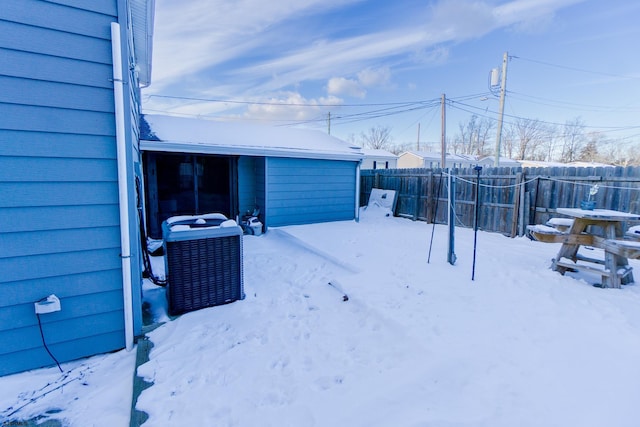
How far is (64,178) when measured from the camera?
2111 millimetres

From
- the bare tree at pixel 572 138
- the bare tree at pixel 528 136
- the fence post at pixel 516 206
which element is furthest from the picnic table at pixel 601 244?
the bare tree at pixel 572 138

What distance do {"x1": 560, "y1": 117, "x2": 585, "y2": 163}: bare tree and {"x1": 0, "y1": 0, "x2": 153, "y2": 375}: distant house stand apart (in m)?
40.6

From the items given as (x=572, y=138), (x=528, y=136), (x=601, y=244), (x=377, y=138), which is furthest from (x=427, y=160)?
(x=601, y=244)

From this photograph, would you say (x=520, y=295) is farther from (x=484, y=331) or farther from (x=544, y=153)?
(x=544, y=153)

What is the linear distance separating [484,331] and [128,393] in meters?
2.82

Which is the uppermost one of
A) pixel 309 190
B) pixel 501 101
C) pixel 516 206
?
pixel 501 101

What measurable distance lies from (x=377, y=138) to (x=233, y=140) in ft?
113

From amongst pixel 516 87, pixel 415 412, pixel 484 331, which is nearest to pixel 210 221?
pixel 415 412

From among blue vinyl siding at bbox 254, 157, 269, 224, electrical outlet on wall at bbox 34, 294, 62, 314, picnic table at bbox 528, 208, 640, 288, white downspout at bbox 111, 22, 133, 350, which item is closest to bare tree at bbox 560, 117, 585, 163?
picnic table at bbox 528, 208, 640, 288

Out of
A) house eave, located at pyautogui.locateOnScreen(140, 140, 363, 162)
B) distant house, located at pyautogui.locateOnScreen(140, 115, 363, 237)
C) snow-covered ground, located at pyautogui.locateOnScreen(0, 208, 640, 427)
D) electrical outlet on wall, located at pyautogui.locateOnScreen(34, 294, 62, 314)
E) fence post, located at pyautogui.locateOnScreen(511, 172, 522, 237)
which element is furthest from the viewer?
distant house, located at pyautogui.locateOnScreen(140, 115, 363, 237)

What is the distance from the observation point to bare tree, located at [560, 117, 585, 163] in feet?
101

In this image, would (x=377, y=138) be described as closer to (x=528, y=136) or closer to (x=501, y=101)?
(x=528, y=136)

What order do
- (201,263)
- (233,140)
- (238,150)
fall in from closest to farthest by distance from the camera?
1. (201,263)
2. (238,150)
3. (233,140)

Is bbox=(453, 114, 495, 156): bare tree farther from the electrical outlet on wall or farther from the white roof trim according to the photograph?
the electrical outlet on wall
